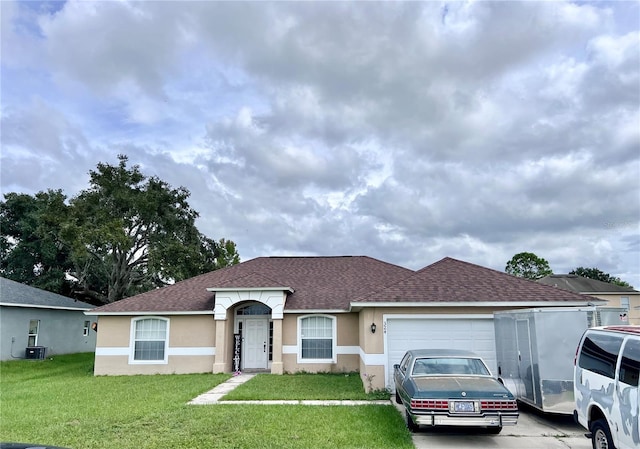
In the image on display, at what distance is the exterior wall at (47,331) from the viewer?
22.8 metres

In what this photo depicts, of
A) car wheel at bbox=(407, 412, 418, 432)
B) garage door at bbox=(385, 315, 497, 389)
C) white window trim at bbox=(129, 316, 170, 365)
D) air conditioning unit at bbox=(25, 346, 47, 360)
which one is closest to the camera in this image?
car wheel at bbox=(407, 412, 418, 432)

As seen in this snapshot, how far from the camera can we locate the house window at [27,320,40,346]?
24531mm

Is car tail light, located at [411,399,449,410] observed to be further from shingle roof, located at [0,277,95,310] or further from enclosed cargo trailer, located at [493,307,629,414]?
shingle roof, located at [0,277,95,310]

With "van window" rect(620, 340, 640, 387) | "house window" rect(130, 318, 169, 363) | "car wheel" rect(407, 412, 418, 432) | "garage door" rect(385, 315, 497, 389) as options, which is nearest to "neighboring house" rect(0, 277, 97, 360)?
Result: "house window" rect(130, 318, 169, 363)

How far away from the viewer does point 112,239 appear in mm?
28891

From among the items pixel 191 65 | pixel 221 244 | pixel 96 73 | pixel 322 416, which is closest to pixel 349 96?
pixel 191 65

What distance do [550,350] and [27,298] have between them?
2603 centimetres

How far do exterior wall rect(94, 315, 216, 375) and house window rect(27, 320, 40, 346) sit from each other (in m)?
8.79

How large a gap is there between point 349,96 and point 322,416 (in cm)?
1071

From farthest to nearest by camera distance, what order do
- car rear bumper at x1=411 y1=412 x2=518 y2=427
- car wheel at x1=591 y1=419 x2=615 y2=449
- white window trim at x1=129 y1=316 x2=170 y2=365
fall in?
white window trim at x1=129 y1=316 x2=170 y2=365
car rear bumper at x1=411 y1=412 x2=518 y2=427
car wheel at x1=591 y1=419 x2=615 y2=449

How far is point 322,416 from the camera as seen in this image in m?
9.63

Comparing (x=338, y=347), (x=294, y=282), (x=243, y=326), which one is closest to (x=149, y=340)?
(x=243, y=326)

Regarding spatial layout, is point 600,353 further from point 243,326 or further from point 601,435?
point 243,326

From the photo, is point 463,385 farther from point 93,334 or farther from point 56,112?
point 93,334
